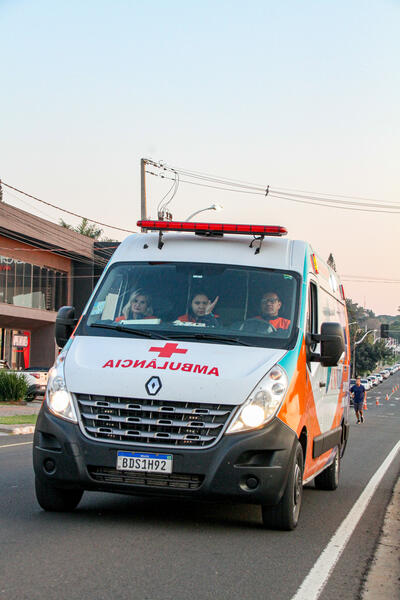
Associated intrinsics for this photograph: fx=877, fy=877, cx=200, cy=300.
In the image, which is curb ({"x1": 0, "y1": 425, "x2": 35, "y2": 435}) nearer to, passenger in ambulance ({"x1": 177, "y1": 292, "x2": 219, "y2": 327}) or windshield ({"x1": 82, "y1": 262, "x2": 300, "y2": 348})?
windshield ({"x1": 82, "y1": 262, "x2": 300, "y2": 348})

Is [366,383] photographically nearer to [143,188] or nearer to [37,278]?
[37,278]

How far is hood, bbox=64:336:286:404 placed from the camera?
6496mm

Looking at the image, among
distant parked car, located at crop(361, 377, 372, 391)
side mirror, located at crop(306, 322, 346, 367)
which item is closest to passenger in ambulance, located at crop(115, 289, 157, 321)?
side mirror, located at crop(306, 322, 346, 367)

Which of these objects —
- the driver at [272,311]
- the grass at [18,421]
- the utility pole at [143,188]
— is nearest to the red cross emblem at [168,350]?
the driver at [272,311]

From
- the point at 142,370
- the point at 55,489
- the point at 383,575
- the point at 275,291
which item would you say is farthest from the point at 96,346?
the point at 383,575

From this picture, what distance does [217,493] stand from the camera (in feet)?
21.1

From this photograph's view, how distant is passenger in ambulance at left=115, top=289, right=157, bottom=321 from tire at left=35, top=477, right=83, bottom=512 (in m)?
1.52

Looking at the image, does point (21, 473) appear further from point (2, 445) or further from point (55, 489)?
point (2, 445)

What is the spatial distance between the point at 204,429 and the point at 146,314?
4.91 feet

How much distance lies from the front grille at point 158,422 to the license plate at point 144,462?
88mm

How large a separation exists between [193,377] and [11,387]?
2921cm

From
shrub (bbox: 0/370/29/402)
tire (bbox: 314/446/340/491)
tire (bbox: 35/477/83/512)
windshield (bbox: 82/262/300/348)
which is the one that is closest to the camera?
tire (bbox: 35/477/83/512)

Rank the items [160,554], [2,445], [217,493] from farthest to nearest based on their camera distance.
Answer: [2,445], [217,493], [160,554]

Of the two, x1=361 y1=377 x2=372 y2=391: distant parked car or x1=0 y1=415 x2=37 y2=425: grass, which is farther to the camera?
x1=361 y1=377 x2=372 y2=391: distant parked car
